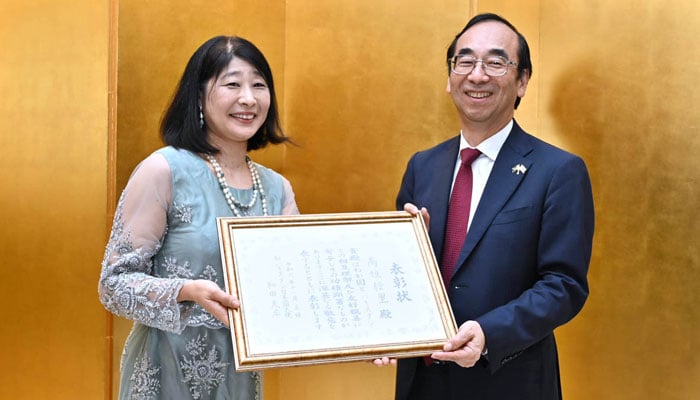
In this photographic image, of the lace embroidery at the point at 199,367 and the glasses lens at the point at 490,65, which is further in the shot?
the glasses lens at the point at 490,65

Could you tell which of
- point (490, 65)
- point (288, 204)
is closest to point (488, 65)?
point (490, 65)

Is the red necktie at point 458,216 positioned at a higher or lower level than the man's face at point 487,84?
lower

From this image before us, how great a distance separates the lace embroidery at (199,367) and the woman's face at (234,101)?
1.91ft

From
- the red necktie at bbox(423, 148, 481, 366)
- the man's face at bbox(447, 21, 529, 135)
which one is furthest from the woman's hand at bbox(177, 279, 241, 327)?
the man's face at bbox(447, 21, 529, 135)

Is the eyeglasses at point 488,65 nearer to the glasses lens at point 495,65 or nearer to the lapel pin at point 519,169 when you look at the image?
the glasses lens at point 495,65

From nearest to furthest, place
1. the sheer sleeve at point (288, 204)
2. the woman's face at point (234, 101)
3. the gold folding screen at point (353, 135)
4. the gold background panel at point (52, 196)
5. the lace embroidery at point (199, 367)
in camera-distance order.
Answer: the lace embroidery at point (199, 367) < the woman's face at point (234, 101) < the sheer sleeve at point (288, 204) < the gold folding screen at point (353, 135) < the gold background panel at point (52, 196)

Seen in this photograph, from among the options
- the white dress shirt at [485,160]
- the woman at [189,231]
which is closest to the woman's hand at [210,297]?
the woman at [189,231]

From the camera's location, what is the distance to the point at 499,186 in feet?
6.87

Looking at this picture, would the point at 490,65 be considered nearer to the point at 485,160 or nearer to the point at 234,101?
the point at 485,160

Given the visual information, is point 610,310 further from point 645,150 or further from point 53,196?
point 53,196

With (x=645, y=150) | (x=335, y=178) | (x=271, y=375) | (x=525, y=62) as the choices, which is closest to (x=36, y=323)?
(x=271, y=375)

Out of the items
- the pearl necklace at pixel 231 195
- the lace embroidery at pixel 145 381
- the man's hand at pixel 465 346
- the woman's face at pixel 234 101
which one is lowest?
the lace embroidery at pixel 145 381

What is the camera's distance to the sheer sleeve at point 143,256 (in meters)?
1.96

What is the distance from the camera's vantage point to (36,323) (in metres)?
3.22
